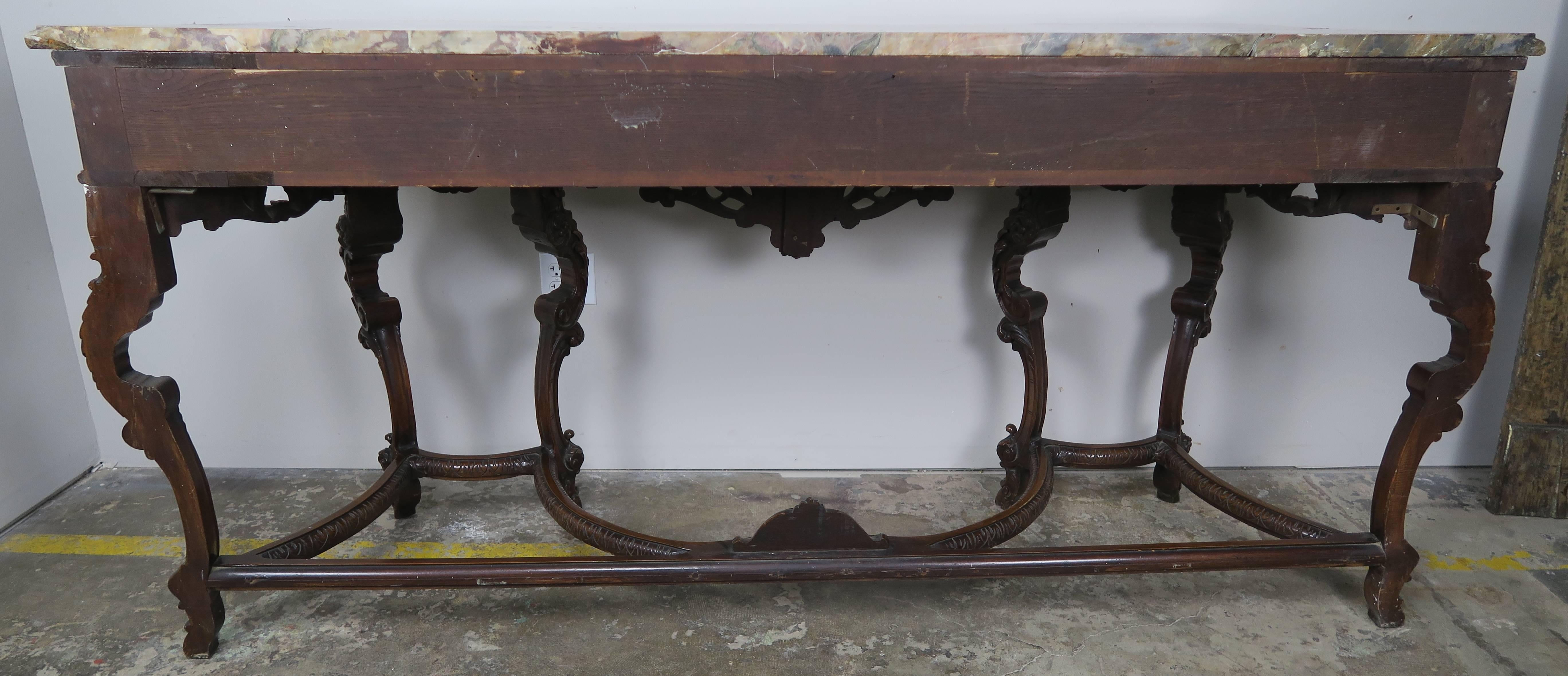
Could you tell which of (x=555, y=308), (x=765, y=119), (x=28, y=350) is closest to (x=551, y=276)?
(x=555, y=308)

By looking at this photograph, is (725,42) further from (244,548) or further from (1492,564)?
(1492,564)

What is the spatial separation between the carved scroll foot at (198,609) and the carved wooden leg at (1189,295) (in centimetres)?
202

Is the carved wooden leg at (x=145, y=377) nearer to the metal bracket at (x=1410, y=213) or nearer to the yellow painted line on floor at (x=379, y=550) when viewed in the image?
the yellow painted line on floor at (x=379, y=550)

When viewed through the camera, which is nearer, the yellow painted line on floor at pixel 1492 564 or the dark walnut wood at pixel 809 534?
the dark walnut wood at pixel 809 534

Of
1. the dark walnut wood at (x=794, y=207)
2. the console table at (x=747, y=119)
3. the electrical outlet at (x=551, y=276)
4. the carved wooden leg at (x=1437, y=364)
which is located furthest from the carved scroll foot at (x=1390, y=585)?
the electrical outlet at (x=551, y=276)

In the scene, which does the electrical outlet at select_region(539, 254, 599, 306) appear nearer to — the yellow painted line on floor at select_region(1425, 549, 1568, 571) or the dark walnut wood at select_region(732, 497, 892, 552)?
the dark walnut wood at select_region(732, 497, 892, 552)

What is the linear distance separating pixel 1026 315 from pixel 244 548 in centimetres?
183

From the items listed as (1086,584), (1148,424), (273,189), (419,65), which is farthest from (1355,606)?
(273,189)

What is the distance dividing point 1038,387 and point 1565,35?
1471mm

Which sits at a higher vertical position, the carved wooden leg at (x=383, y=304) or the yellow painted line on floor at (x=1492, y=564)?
the carved wooden leg at (x=383, y=304)

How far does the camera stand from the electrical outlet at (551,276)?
211cm

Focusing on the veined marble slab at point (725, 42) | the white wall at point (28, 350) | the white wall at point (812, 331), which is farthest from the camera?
the white wall at point (812, 331)

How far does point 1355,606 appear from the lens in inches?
64.7

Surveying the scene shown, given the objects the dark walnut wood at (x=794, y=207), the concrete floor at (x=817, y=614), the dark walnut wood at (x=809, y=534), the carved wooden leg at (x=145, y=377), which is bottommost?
the concrete floor at (x=817, y=614)
